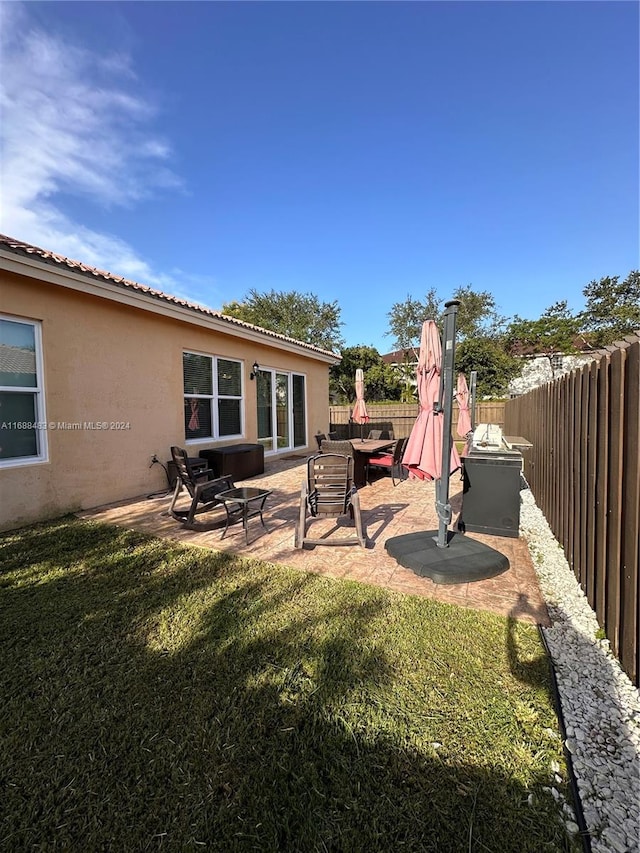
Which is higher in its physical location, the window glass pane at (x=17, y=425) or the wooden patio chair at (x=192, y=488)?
the window glass pane at (x=17, y=425)

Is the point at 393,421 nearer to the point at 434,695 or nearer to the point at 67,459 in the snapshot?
the point at 67,459

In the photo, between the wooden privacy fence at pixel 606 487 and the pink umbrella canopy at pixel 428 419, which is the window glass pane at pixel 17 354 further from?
the wooden privacy fence at pixel 606 487

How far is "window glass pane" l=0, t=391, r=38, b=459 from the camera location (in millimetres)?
5441

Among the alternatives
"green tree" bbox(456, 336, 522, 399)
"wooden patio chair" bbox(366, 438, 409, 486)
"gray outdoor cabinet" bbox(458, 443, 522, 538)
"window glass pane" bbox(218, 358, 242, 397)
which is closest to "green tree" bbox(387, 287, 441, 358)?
"green tree" bbox(456, 336, 522, 399)

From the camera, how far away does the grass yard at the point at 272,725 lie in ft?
5.03

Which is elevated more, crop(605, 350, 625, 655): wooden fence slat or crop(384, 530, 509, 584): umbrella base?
crop(605, 350, 625, 655): wooden fence slat

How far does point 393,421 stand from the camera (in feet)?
62.6

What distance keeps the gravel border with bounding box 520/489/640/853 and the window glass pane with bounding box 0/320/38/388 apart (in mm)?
7242

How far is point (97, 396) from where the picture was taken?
21.2ft

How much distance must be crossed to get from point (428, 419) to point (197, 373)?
6.36 meters

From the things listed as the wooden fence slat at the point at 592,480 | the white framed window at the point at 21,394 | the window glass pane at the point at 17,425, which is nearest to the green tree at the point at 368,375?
the white framed window at the point at 21,394

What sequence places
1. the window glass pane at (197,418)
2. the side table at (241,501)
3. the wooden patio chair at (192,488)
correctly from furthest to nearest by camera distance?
the window glass pane at (197,418) < the wooden patio chair at (192,488) < the side table at (241,501)

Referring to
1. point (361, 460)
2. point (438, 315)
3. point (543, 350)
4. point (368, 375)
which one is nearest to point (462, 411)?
point (361, 460)

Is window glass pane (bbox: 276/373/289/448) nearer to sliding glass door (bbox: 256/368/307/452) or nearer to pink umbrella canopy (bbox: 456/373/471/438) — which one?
sliding glass door (bbox: 256/368/307/452)
